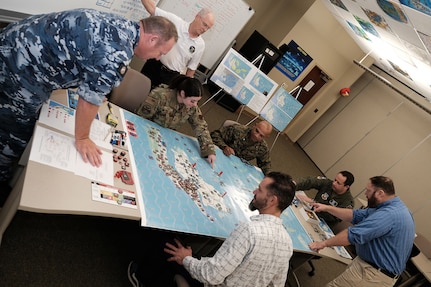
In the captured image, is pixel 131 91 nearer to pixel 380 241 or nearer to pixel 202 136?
pixel 202 136

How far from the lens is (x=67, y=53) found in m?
1.52

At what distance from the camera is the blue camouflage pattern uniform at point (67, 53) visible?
149cm

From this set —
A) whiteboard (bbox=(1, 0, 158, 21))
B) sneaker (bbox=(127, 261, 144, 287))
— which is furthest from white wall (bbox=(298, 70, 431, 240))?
sneaker (bbox=(127, 261, 144, 287))

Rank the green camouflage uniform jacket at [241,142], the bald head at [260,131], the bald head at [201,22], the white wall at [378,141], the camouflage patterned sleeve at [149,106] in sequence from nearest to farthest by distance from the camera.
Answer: the camouflage patterned sleeve at [149,106] → the bald head at [201,22] → the bald head at [260,131] → the green camouflage uniform jacket at [241,142] → the white wall at [378,141]

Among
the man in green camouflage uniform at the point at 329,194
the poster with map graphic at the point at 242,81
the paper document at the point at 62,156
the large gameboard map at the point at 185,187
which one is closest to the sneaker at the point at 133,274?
the large gameboard map at the point at 185,187

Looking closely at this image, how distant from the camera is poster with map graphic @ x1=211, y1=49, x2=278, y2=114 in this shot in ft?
14.0

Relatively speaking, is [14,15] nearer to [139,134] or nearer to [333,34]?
[139,134]

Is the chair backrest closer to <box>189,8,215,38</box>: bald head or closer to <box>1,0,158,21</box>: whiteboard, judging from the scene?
<box>1,0,158,21</box>: whiteboard

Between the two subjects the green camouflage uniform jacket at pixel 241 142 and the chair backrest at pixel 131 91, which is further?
the green camouflage uniform jacket at pixel 241 142

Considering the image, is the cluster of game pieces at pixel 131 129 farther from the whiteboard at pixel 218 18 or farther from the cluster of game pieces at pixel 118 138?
the whiteboard at pixel 218 18

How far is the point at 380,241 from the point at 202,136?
1.81m

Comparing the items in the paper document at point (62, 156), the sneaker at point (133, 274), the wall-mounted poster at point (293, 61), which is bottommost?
the sneaker at point (133, 274)

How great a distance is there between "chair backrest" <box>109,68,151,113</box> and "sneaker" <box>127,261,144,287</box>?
140 centimetres

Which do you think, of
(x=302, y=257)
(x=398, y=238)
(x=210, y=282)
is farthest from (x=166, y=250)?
(x=398, y=238)
